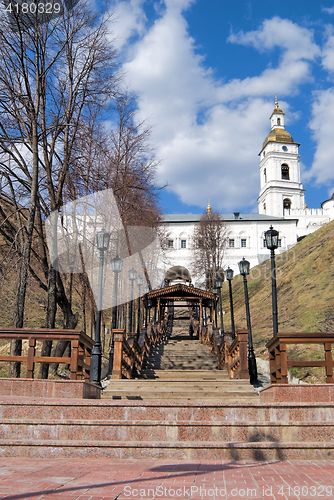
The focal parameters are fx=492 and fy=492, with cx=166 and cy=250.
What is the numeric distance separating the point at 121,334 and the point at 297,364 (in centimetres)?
660

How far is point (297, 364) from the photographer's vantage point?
31.1ft

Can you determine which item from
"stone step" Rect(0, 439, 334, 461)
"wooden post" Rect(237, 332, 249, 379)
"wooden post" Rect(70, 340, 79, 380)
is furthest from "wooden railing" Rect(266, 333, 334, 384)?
"wooden post" Rect(237, 332, 249, 379)

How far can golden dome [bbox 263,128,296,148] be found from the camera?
309 ft

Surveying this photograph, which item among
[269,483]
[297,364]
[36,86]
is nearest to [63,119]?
[36,86]

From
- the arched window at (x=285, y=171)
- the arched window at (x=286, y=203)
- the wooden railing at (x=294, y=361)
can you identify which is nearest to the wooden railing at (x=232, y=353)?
the wooden railing at (x=294, y=361)

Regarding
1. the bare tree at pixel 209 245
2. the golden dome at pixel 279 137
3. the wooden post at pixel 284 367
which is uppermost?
the golden dome at pixel 279 137

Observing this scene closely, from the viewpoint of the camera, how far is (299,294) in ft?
117

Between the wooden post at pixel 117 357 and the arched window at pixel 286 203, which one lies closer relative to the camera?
the wooden post at pixel 117 357

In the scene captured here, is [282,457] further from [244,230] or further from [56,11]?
[244,230]

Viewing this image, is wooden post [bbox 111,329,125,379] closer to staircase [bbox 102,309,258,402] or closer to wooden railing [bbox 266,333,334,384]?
staircase [bbox 102,309,258,402]

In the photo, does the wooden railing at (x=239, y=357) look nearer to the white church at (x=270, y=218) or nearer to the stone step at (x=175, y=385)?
the stone step at (x=175, y=385)

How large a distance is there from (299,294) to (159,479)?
3208 centimetres

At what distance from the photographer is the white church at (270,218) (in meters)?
82.7

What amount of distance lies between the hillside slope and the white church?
26314 mm
